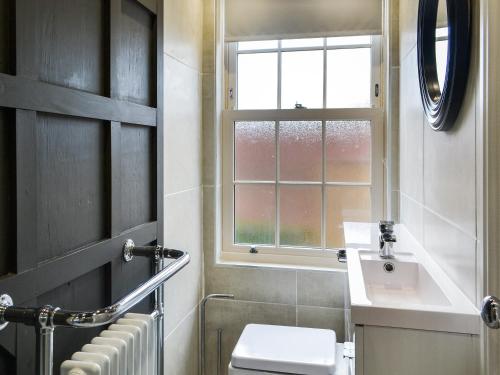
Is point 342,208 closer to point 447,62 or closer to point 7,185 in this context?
point 447,62

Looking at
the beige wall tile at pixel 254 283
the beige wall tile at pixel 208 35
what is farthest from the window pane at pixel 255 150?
the beige wall tile at pixel 254 283

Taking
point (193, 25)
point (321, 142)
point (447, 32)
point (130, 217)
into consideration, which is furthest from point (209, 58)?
point (447, 32)

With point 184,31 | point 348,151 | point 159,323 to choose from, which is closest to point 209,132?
point 184,31

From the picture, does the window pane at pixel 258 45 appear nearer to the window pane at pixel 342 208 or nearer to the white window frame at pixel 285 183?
the white window frame at pixel 285 183

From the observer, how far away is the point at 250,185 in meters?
2.15

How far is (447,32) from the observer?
39.9 inches

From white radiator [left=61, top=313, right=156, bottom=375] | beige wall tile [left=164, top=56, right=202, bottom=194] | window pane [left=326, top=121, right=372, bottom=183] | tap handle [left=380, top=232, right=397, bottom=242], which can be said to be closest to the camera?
white radiator [left=61, top=313, right=156, bottom=375]

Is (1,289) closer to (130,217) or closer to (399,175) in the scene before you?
(130,217)

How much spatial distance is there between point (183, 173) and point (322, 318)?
1.00m

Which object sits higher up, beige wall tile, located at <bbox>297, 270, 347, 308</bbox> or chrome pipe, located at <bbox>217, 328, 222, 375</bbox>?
beige wall tile, located at <bbox>297, 270, 347, 308</bbox>

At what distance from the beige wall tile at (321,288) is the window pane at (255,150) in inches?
22.2

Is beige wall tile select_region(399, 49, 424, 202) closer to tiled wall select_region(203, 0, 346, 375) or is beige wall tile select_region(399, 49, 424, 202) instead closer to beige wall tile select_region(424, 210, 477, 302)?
beige wall tile select_region(424, 210, 477, 302)

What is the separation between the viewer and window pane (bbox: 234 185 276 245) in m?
2.13

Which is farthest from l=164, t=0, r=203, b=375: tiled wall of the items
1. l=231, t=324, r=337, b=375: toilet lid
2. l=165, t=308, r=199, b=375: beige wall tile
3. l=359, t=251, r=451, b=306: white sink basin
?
l=359, t=251, r=451, b=306: white sink basin
